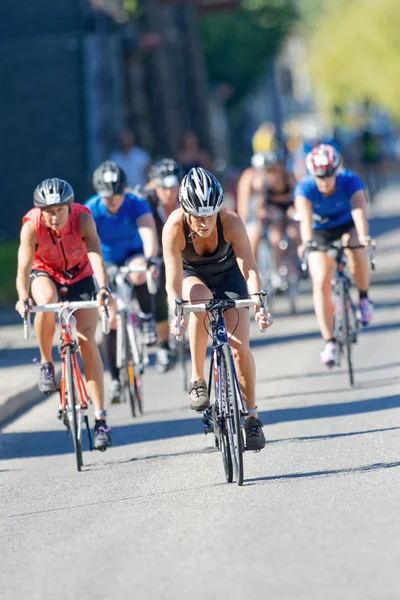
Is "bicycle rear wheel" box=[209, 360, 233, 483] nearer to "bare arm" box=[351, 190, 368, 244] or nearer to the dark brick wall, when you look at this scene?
"bare arm" box=[351, 190, 368, 244]

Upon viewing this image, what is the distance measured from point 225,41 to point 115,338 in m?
47.8

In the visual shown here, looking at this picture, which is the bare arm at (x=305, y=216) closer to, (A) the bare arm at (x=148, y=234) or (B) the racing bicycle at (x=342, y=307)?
→ (B) the racing bicycle at (x=342, y=307)

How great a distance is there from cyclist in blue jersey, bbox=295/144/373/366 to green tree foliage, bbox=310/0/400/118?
67.7 meters

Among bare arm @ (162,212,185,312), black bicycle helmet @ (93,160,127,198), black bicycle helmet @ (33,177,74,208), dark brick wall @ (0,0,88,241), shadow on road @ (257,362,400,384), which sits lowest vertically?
shadow on road @ (257,362,400,384)

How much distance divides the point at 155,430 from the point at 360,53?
7480 cm

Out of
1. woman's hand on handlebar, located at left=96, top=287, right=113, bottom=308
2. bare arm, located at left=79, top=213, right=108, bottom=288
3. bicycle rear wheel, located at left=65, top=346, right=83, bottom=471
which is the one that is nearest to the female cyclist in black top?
woman's hand on handlebar, located at left=96, top=287, right=113, bottom=308

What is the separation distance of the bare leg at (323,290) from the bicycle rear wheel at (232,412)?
13.2 feet

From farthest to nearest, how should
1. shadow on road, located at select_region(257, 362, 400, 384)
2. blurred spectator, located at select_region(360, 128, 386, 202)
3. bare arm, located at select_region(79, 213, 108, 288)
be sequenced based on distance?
blurred spectator, located at select_region(360, 128, 386, 202) < shadow on road, located at select_region(257, 362, 400, 384) < bare arm, located at select_region(79, 213, 108, 288)

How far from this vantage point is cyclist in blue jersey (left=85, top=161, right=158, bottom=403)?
11602mm

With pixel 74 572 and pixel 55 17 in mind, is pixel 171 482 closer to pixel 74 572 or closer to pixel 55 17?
pixel 74 572

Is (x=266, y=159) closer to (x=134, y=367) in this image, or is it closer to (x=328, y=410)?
(x=134, y=367)

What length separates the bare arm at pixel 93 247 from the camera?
9703 millimetres

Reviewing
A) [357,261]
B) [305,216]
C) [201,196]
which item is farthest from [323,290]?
[201,196]

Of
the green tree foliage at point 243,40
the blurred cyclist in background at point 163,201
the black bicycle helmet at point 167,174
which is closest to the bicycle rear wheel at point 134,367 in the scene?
the blurred cyclist in background at point 163,201
